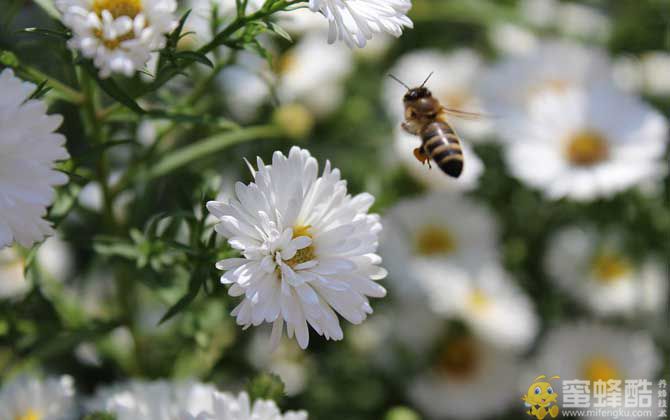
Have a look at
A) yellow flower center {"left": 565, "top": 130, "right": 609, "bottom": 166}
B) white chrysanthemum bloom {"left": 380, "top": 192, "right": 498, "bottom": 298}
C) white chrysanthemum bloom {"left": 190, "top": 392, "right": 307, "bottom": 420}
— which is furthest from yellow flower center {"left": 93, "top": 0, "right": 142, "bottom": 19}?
yellow flower center {"left": 565, "top": 130, "right": 609, "bottom": 166}

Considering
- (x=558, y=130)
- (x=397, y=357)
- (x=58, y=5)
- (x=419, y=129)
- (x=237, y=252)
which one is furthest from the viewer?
(x=558, y=130)

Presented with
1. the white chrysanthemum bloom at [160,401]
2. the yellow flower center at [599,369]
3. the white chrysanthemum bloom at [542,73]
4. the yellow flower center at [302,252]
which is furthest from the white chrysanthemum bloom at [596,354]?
the yellow flower center at [302,252]

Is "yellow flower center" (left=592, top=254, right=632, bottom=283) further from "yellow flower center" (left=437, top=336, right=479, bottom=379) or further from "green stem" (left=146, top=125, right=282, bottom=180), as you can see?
"green stem" (left=146, top=125, right=282, bottom=180)

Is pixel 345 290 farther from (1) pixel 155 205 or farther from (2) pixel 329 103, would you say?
(2) pixel 329 103

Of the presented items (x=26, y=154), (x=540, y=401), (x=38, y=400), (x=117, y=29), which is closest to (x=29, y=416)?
(x=38, y=400)

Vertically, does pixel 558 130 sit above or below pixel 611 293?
above

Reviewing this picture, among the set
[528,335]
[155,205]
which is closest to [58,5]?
[155,205]

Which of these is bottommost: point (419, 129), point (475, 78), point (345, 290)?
point (345, 290)
